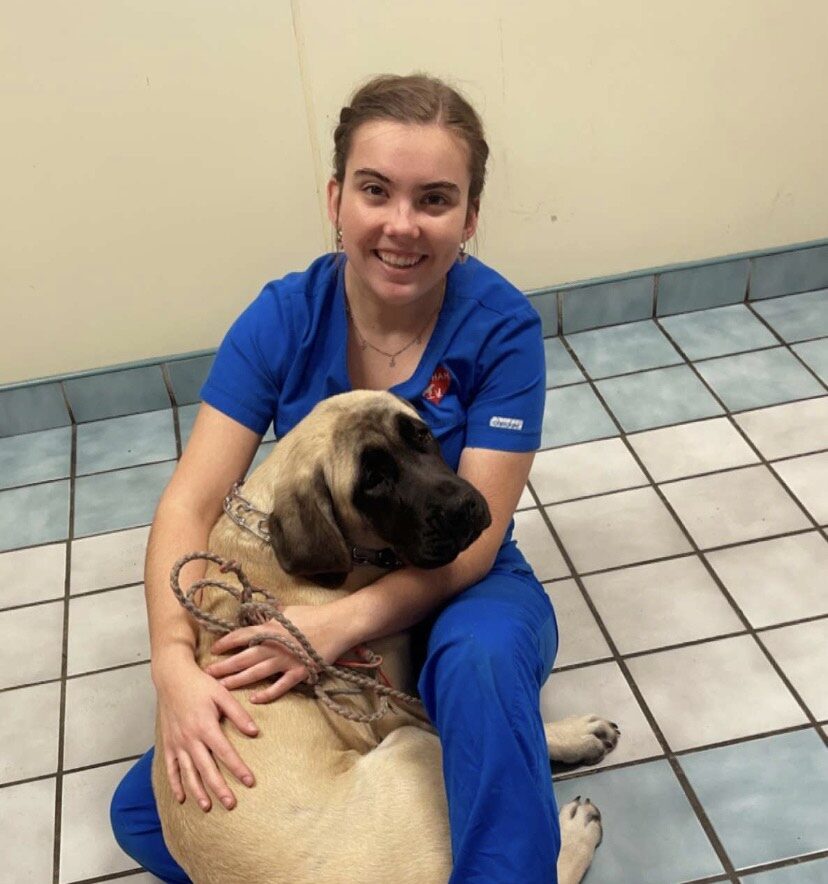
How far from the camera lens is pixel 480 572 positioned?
1.63 m

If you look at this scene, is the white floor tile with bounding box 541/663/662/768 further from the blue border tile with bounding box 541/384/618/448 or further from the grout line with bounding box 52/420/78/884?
the grout line with bounding box 52/420/78/884

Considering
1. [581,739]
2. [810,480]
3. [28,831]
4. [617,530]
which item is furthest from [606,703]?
[28,831]

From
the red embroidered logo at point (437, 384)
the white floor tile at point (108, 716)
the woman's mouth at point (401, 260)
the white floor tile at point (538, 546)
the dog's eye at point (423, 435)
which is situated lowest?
the white floor tile at point (108, 716)

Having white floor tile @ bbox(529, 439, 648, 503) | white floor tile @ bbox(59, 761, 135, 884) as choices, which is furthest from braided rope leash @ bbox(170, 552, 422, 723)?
white floor tile @ bbox(529, 439, 648, 503)

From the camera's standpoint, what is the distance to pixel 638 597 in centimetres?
227

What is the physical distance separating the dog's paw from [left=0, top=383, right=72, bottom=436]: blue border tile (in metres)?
1.99

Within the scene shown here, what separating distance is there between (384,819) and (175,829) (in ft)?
0.99

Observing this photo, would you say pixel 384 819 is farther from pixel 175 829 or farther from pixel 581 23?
pixel 581 23

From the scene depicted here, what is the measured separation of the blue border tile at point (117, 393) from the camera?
10.3 ft

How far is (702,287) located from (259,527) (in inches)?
90.0

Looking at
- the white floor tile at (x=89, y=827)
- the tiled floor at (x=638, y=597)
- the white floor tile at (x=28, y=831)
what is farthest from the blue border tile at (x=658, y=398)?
the white floor tile at (x=28, y=831)

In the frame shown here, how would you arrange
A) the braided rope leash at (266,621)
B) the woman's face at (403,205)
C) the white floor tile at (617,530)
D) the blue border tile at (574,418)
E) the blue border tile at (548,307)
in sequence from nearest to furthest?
the braided rope leash at (266,621) < the woman's face at (403,205) < the white floor tile at (617,530) < the blue border tile at (574,418) < the blue border tile at (548,307)

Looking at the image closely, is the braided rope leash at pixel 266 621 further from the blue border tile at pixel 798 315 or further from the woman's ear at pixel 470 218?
the blue border tile at pixel 798 315

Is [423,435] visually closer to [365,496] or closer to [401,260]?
[365,496]
